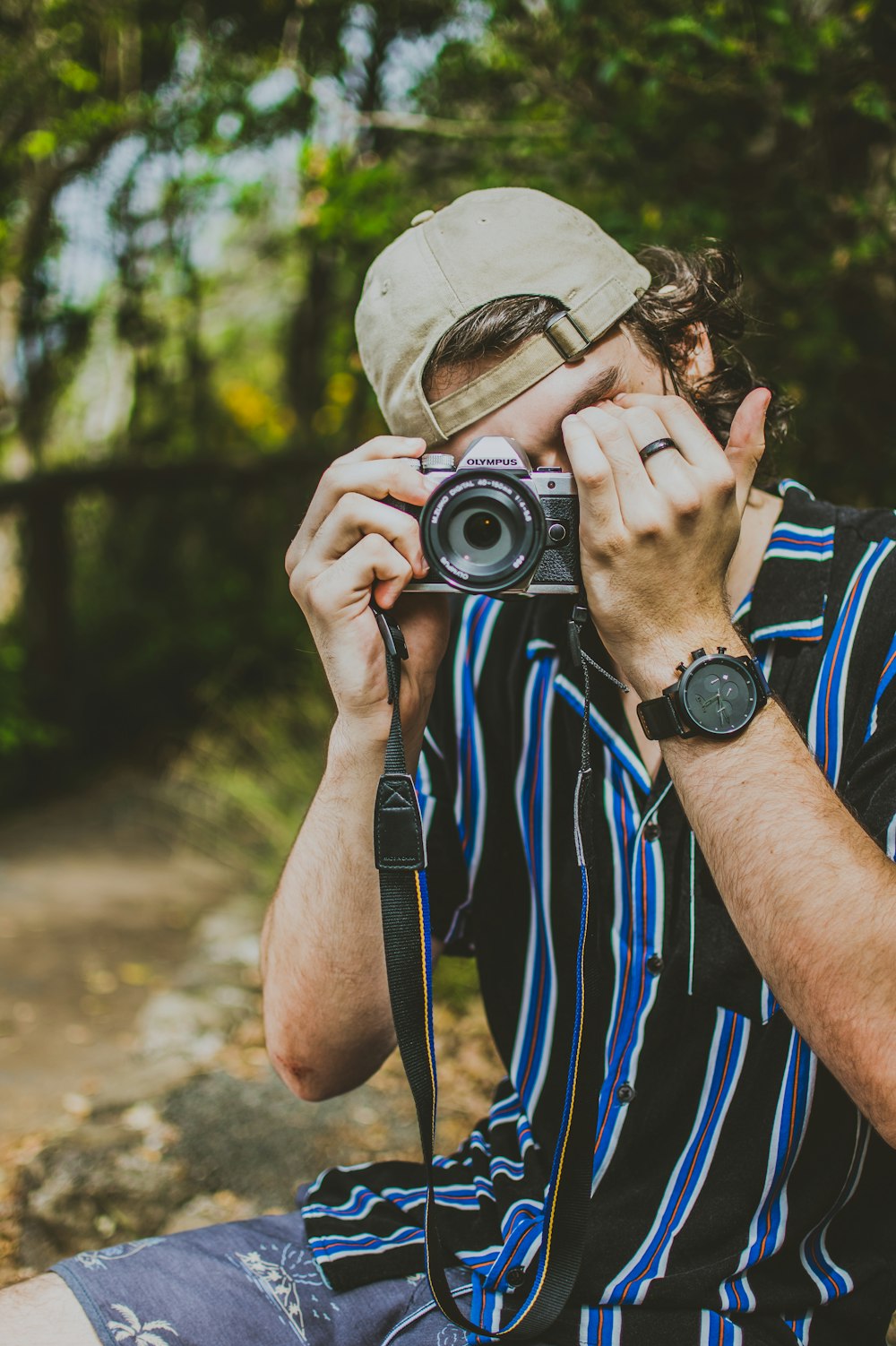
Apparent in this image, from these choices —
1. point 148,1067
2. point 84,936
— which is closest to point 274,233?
point 84,936

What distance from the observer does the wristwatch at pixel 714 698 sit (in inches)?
46.5

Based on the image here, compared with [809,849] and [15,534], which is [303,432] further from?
[809,849]

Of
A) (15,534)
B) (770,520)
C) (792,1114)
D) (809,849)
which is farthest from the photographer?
(15,534)

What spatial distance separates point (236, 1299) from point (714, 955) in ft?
2.29

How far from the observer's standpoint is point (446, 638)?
1.51m

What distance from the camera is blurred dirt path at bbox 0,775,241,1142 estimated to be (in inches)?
142

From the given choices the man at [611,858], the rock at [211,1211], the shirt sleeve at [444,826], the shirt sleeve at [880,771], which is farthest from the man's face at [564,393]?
the rock at [211,1211]

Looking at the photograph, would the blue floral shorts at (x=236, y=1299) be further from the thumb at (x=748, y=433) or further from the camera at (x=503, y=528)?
the thumb at (x=748, y=433)

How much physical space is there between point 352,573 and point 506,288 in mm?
493

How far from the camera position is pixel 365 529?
1.40 meters

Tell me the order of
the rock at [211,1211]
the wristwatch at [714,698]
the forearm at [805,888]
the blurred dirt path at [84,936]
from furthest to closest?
the blurred dirt path at [84,936]
the rock at [211,1211]
the wristwatch at [714,698]
the forearm at [805,888]

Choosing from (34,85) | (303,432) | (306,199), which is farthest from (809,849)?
(303,432)

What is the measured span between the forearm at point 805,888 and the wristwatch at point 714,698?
0.02 meters

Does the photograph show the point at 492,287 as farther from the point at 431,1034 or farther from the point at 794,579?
the point at 431,1034
